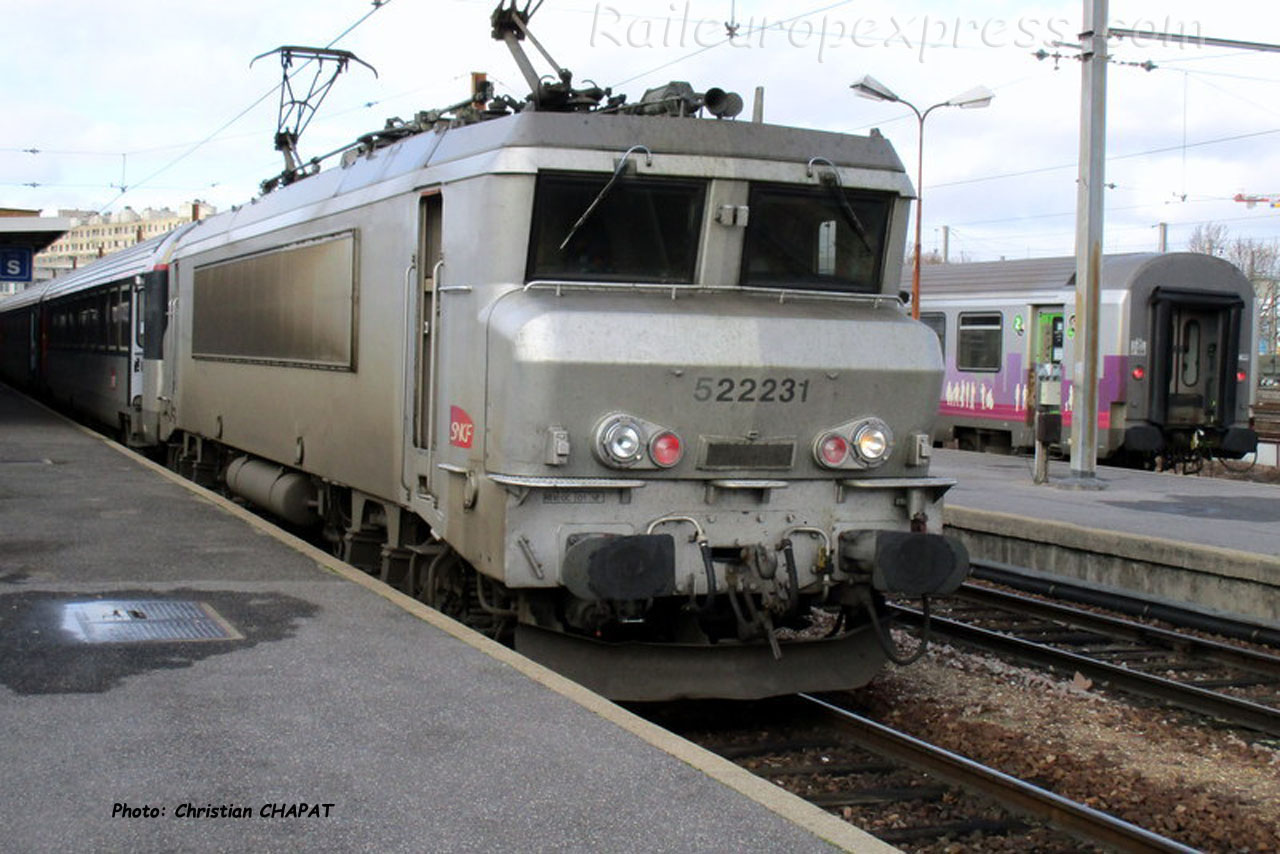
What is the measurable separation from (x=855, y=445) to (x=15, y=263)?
1068 inches

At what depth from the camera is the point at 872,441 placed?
737 cm

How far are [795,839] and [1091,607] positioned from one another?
26.1ft

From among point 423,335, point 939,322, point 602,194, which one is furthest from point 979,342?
point 602,194

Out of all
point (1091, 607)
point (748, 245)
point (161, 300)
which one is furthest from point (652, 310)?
point (161, 300)

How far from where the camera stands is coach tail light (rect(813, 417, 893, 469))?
23.9 ft

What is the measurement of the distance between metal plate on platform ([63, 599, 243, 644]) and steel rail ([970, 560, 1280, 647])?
7.16 metres

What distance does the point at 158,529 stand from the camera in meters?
10.9

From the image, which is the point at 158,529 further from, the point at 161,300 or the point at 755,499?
the point at 161,300

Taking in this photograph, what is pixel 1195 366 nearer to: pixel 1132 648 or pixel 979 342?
pixel 979 342

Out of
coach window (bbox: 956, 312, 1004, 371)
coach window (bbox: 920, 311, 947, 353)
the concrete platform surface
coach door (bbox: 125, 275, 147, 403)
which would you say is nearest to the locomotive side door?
the concrete platform surface

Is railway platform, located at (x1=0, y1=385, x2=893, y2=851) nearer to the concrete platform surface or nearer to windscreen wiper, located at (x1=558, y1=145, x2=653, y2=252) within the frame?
windscreen wiper, located at (x1=558, y1=145, x2=653, y2=252)

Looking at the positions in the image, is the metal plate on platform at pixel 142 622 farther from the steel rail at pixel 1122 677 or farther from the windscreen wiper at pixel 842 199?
the windscreen wiper at pixel 842 199

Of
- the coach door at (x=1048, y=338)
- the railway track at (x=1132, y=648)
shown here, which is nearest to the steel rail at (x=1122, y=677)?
the railway track at (x=1132, y=648)

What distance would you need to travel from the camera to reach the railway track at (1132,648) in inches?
332
